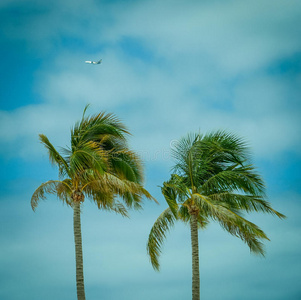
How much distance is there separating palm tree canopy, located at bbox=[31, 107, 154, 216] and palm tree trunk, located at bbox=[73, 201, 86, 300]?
2.33 feet

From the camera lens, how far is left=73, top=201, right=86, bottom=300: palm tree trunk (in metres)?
21.5

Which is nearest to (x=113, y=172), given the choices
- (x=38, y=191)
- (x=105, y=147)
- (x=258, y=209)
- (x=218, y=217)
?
(x=105, y=147)

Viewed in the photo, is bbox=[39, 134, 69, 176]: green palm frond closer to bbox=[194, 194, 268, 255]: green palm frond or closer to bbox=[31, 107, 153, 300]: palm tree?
bbox=[31, 107, 153, 300]: palm tree

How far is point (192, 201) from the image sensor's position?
23.9 meters

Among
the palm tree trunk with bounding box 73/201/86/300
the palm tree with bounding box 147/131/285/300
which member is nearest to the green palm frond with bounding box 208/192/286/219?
the palm tree with bounding box 147/131/285/300

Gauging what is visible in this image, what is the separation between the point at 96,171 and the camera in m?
21.9

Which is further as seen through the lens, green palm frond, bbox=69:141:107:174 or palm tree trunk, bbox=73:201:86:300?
green palm frond, bbox=69:141:107:174

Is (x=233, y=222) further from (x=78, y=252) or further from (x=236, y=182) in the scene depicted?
(x=78, y=252)

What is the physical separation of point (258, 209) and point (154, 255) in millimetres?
5805

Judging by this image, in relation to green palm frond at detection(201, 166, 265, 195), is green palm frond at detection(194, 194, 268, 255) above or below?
below

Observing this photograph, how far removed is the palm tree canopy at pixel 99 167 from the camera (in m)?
22.1

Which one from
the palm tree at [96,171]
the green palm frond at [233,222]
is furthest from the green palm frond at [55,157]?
the green palm frond at [233,222]

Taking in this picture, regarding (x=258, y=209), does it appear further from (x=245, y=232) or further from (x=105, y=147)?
(x=105, y=147)

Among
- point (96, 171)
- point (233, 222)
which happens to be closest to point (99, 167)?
point (96, 171)
